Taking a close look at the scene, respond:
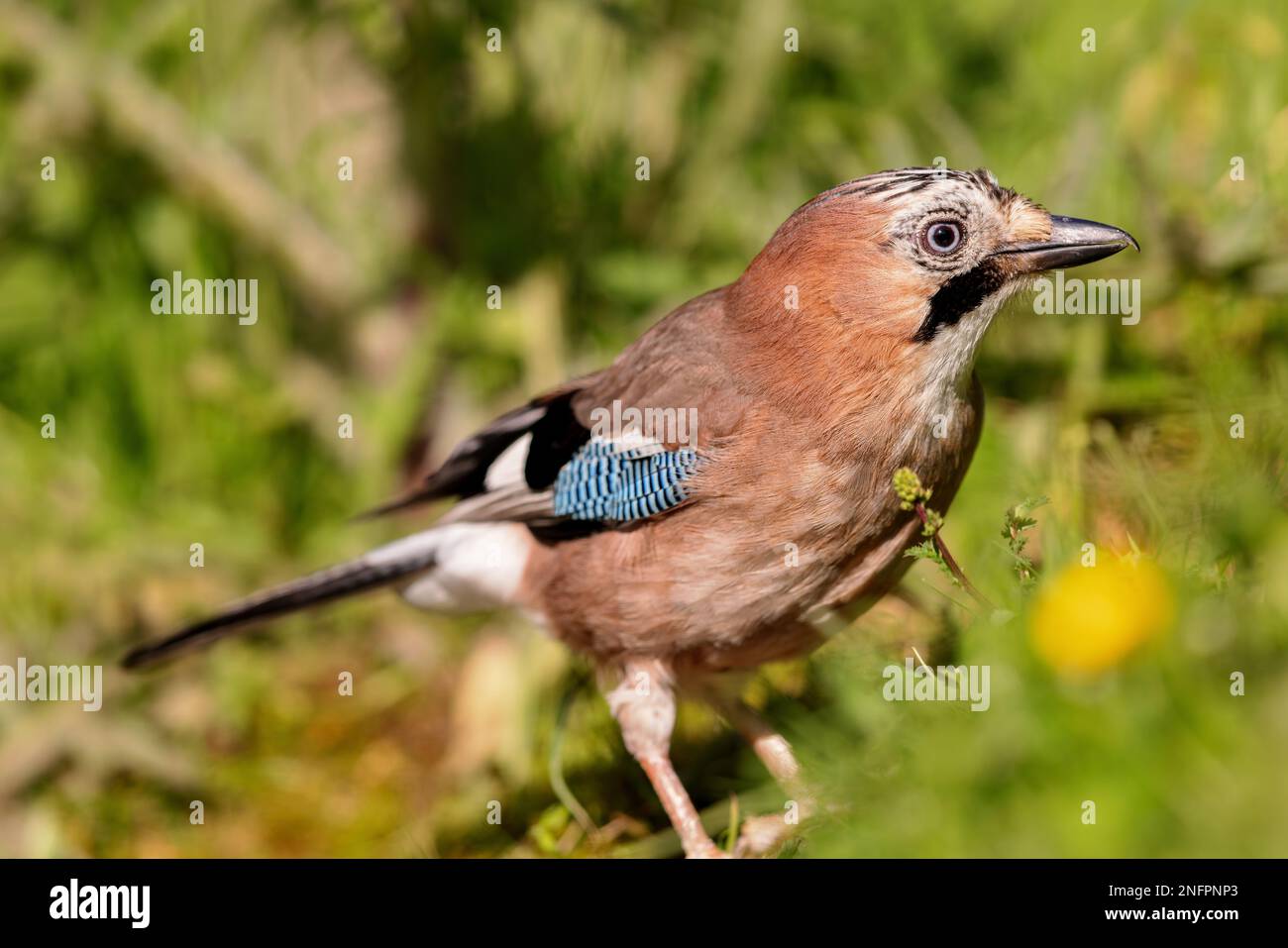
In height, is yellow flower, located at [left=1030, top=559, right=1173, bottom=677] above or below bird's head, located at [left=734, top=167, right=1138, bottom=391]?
below

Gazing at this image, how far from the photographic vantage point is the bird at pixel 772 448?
388cm

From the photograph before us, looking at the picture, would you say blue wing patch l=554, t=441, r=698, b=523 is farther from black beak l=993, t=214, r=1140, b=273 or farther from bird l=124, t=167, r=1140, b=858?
black beak l=993, t=214, r=1140, b=273

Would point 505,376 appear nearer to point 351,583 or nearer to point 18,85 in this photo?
point 351,583

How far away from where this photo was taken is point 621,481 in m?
4.42

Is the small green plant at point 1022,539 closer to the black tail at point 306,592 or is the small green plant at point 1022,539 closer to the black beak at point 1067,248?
the black beak at point 1067,248

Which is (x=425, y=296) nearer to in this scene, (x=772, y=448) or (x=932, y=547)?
(x=772, y=448)

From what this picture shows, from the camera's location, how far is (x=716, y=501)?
13.5ft

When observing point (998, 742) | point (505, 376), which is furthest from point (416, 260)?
point (998, 742)

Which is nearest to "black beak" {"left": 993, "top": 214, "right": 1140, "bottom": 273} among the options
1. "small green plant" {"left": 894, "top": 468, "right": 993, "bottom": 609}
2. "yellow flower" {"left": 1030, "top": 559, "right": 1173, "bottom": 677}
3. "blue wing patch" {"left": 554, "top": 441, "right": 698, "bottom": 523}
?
"small green plant" {"left": 894, "top": 468, "right": 993, "bottom": 609}

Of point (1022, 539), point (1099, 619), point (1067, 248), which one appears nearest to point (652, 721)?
point (1022, 539)

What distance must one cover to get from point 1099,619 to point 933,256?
149 cm

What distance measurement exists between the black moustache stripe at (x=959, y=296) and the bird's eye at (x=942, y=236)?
0.08 meters

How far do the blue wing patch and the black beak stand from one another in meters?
1.06

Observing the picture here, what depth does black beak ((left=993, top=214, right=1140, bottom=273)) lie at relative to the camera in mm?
3826
